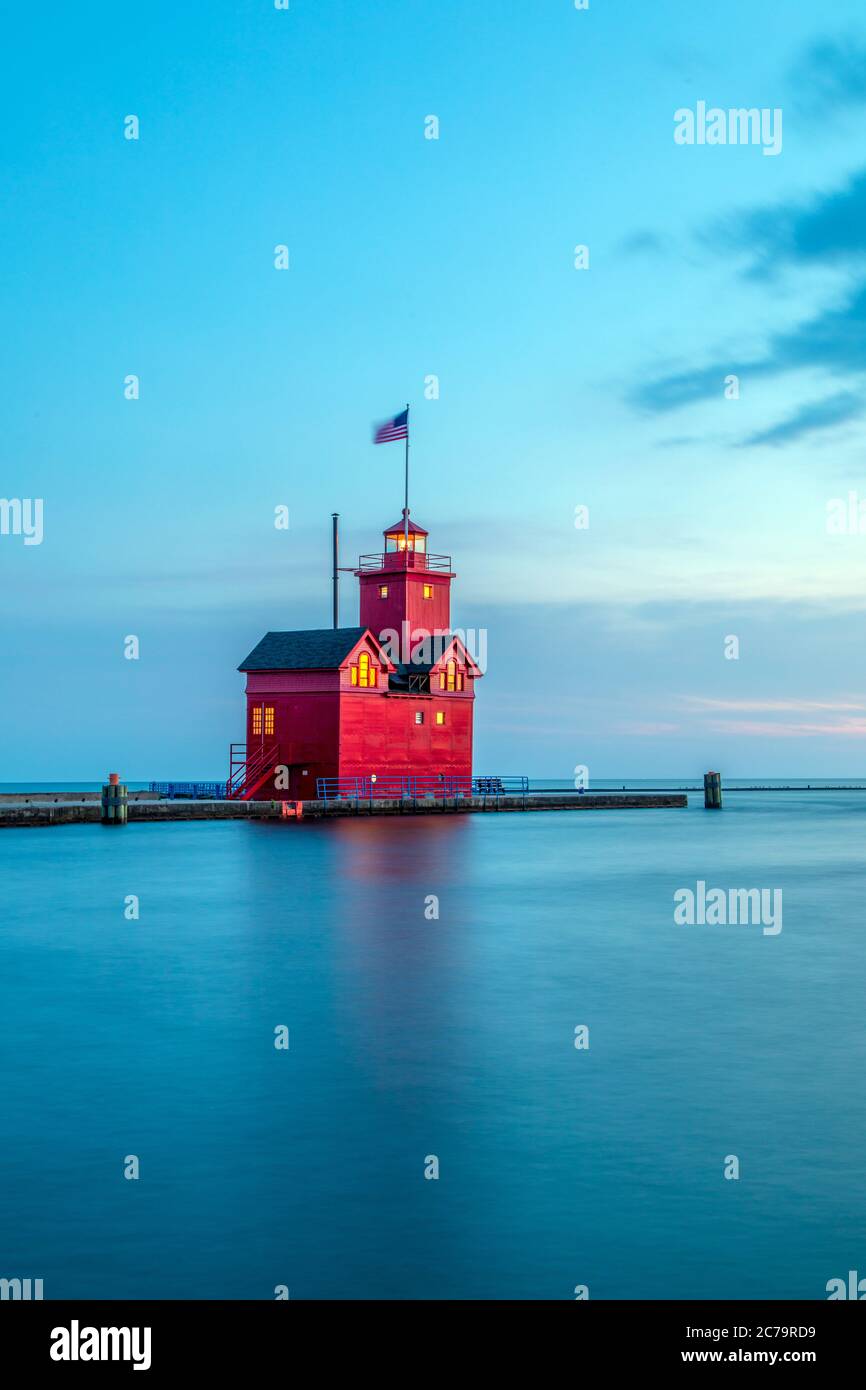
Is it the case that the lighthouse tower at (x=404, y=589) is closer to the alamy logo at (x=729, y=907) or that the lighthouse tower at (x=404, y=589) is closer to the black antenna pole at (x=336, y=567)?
the black antenna pole at (x=336, y=567)

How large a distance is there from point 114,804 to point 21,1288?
5157 cm

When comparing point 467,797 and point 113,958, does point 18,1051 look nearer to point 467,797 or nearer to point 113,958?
point 113,958

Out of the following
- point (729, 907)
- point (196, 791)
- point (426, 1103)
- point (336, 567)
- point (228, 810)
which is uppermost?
point (336, 567)

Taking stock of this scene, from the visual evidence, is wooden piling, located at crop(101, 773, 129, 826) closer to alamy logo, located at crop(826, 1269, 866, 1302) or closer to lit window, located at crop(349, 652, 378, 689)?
lit window, located at crop(349, 652, 378, 689)

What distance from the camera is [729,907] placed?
111 ft

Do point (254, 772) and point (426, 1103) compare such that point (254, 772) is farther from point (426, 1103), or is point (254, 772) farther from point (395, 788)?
point (426, 1103)

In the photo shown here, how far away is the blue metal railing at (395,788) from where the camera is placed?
6000 centimetres

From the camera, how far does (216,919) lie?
29.5 meters

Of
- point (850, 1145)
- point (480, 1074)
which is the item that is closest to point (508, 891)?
point (480, 1074)

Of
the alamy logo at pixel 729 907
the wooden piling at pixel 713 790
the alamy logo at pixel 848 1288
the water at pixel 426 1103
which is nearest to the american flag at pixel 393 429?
the alamy logo at pixel 729 907

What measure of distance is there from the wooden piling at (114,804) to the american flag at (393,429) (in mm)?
18833

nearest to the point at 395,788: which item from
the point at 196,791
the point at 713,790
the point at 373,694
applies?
the point at 373,694

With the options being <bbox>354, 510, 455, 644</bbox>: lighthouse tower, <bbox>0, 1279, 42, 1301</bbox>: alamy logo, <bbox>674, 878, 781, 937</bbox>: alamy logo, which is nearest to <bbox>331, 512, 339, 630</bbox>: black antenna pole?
<bbox>354, 510, 455, 644</bbox>: lighthouse tower

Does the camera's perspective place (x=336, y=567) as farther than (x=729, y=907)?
Yes
